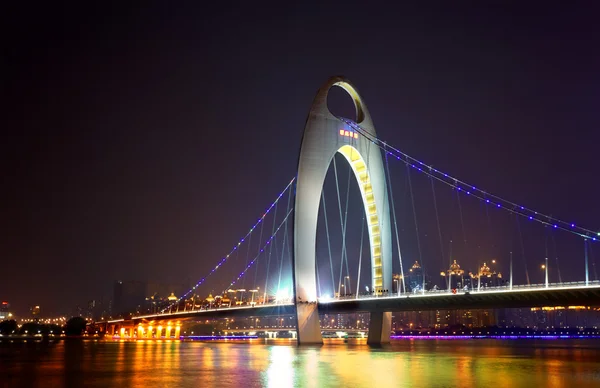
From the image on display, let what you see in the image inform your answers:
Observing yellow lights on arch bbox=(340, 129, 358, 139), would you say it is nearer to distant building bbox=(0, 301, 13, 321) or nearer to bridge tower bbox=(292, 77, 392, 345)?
bridge tower bbox=(292, 77, 392, 345)

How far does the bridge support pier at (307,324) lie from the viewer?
46750mm

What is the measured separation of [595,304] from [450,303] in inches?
338

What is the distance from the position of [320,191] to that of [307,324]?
9.87 metres

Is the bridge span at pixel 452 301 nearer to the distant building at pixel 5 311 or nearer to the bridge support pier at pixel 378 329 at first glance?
the bridge support pier at pixel 378 329

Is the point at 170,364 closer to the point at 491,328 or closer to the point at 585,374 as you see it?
the point at 585,374

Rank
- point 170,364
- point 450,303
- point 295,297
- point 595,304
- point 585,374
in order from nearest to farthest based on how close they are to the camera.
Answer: point 585,374
point 170,364
point 595,304
point 450,303
point 295,297

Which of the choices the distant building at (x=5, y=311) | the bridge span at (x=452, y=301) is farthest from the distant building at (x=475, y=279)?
the distant building at (x=5, y=311)

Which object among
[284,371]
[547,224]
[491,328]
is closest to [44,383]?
[284,371]

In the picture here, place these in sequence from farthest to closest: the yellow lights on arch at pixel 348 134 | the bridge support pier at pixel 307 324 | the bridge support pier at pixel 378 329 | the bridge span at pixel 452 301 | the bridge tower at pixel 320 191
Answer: the bridge support pier at pixel 378 329
the yellow lights on arch at pixel 348 134
the bridge tower at pixel 320 191
the bridge support pier at pixel 307 324
the bridge span at pixel 452 301

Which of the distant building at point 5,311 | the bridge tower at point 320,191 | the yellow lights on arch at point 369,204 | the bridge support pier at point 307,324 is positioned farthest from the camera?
the distant building at point 5,311

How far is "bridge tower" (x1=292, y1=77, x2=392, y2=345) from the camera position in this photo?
47125mm

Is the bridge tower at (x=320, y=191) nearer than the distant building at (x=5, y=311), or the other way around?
the bridge tower at (x=320, y=191)

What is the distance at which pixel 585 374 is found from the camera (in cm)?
2309

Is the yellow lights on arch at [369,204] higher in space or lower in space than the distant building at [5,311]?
higher
